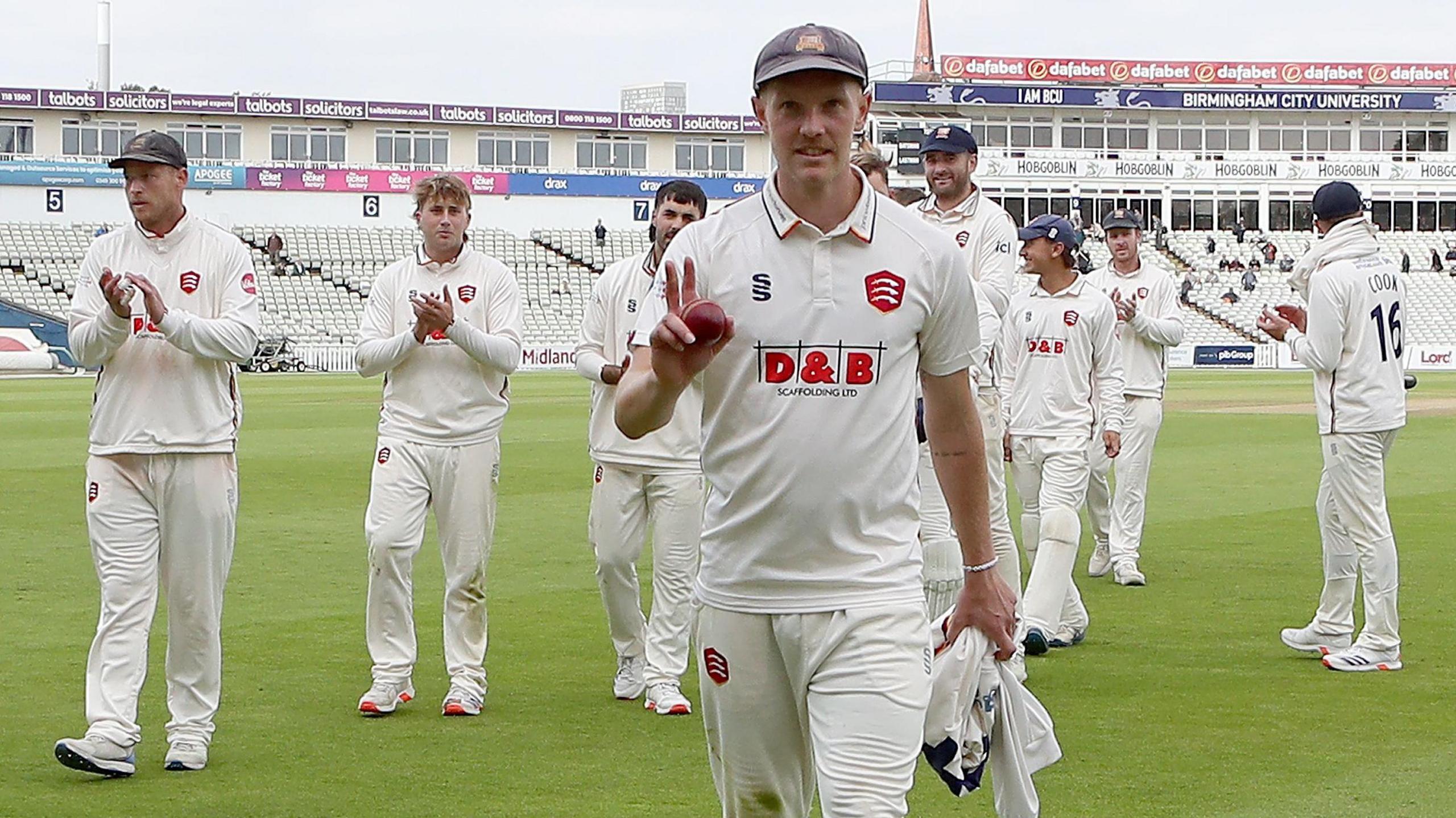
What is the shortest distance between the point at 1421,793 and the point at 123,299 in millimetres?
5135

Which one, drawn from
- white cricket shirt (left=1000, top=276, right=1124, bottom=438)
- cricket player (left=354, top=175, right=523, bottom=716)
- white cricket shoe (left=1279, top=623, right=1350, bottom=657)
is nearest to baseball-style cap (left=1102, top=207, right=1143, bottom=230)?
white cricket shirt (left=1000, top=276, right=1124, bottom=438)

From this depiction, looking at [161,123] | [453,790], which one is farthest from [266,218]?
[453,790]

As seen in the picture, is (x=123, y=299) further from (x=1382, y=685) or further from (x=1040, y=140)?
(x=1040, y=140)

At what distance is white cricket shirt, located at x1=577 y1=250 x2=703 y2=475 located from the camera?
8.40m

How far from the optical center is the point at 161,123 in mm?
76250

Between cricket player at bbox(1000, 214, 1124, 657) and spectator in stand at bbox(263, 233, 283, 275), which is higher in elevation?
spectator in stand at bbox(263, 233, 283, 275)

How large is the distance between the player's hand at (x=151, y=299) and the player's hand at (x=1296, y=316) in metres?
5.65

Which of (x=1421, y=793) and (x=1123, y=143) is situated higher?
(x=1123, y=143)

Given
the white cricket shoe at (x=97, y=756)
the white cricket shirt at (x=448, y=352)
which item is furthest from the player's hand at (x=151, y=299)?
the white cricket shoe at (x=97, y=756)

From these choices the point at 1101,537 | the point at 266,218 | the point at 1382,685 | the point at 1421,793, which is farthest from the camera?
the point at 266,218

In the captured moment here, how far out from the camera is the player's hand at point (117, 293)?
6711 mm

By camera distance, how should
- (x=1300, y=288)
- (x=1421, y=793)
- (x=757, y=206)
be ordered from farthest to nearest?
1. (x=1300, y=288)
2. (x=1421, y=793)
3. (x=757, y=206)

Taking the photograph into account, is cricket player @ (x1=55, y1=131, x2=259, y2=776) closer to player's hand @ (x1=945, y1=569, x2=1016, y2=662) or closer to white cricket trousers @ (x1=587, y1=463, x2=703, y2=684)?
white cricket trousers @ (x1=587, y1=463, x2=703, y2=684)

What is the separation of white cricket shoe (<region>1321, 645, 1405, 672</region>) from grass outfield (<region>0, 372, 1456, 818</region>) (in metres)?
0.12
